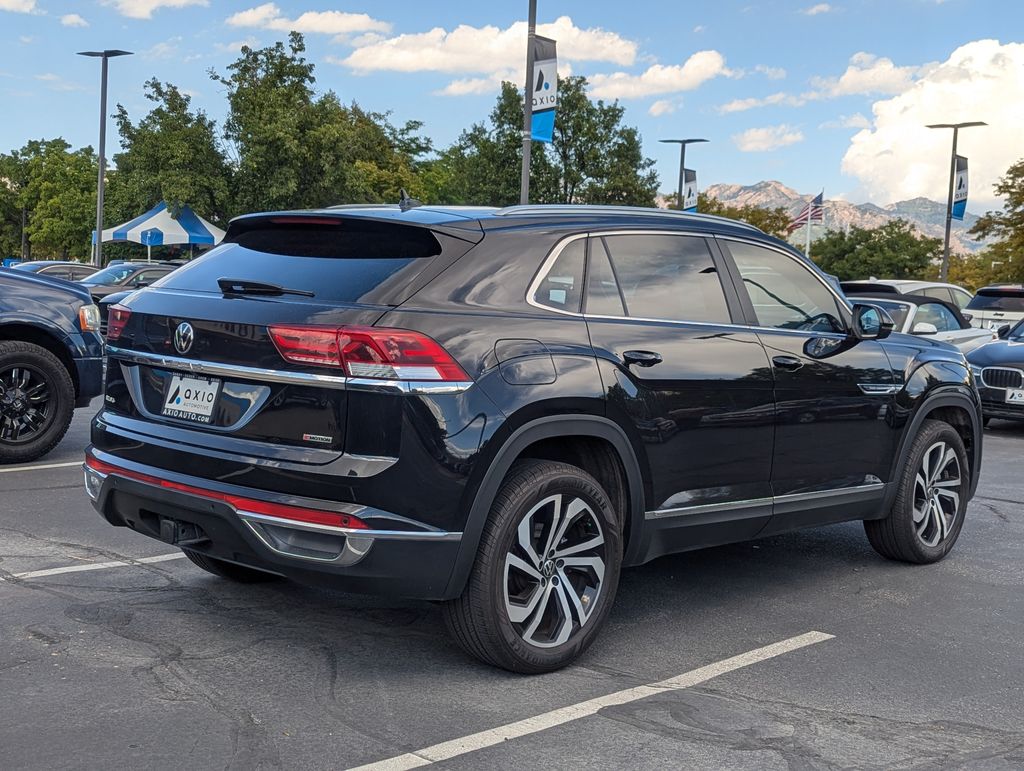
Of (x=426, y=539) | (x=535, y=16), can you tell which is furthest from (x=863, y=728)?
(x=535, y=16)

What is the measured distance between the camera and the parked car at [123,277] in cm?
2498

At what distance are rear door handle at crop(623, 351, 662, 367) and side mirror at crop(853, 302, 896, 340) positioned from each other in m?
1.53

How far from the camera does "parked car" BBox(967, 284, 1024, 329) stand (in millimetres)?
18531

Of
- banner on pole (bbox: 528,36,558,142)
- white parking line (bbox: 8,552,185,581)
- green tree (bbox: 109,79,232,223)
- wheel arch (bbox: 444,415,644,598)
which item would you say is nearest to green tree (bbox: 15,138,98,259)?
green tree (bbox: 109,79,232,223)

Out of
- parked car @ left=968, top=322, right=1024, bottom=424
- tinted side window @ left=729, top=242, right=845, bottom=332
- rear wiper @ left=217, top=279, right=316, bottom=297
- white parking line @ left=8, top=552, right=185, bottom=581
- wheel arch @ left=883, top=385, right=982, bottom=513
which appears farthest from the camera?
parked car @ left=968, top=322, right=1024, bottom=424

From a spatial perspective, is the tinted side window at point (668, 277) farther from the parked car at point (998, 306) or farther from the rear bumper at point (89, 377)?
the parked car at point (998, 306)

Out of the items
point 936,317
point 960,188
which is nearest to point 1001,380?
point 936,317

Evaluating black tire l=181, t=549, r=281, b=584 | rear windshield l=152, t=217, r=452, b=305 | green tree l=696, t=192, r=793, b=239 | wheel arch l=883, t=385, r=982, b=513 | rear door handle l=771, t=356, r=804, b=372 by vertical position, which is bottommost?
black tire l=181, t=549, r=281, b=584

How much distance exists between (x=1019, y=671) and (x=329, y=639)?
2.72 metres

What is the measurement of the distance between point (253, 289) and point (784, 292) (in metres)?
2.54

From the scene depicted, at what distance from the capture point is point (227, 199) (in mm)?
43594

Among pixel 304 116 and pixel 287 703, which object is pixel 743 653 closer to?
pixel 287 703

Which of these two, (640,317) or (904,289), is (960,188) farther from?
(640,317)

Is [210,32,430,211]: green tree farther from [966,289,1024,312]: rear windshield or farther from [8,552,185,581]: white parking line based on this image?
[8,552,185,581]: white parking line
